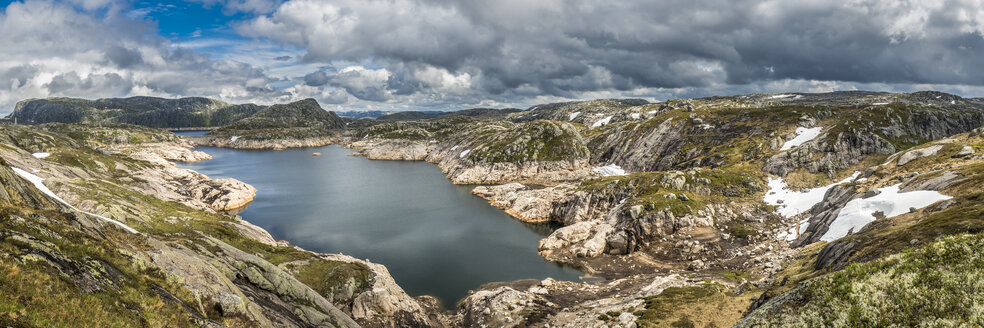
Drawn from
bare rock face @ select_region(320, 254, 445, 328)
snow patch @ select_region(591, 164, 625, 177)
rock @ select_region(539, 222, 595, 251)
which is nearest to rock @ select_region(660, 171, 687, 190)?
rock @ select_region(539, 222, 595, 251)

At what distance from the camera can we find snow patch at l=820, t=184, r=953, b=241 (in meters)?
37.5

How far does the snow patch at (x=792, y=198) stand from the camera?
5975cm

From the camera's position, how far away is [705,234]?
2191 inches

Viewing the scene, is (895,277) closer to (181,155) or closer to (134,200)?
(134,200)

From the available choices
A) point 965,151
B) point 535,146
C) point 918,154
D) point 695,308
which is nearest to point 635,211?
point 695,308

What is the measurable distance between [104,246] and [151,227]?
22888 millimetres

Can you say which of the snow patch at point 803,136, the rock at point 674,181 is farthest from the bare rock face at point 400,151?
the snow patch at point 803,136

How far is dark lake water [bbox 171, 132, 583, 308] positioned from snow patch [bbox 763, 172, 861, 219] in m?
37.6

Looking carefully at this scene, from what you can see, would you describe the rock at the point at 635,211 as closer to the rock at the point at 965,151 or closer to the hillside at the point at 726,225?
the hillside at the point at 726,225

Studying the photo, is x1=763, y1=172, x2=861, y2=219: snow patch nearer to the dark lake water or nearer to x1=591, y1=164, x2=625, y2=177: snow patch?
the dark lake water

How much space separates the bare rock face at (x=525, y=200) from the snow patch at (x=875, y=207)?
145ft

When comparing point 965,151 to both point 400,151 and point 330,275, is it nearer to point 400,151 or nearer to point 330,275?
point 330,275

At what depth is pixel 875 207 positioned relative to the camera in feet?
133

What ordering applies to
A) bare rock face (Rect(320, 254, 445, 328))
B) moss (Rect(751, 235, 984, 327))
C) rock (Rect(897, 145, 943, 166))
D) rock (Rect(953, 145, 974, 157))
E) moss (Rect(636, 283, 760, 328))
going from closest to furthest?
moss (Rect(751, 235, 984, 327))
moss (Rect(636, 283, 760, 328))
bare rock face (Rect(320, 254, 445, 328))
rock (Rect(953, 145, 974, 157))
rock (Rect(897, 145, 943, 166))
